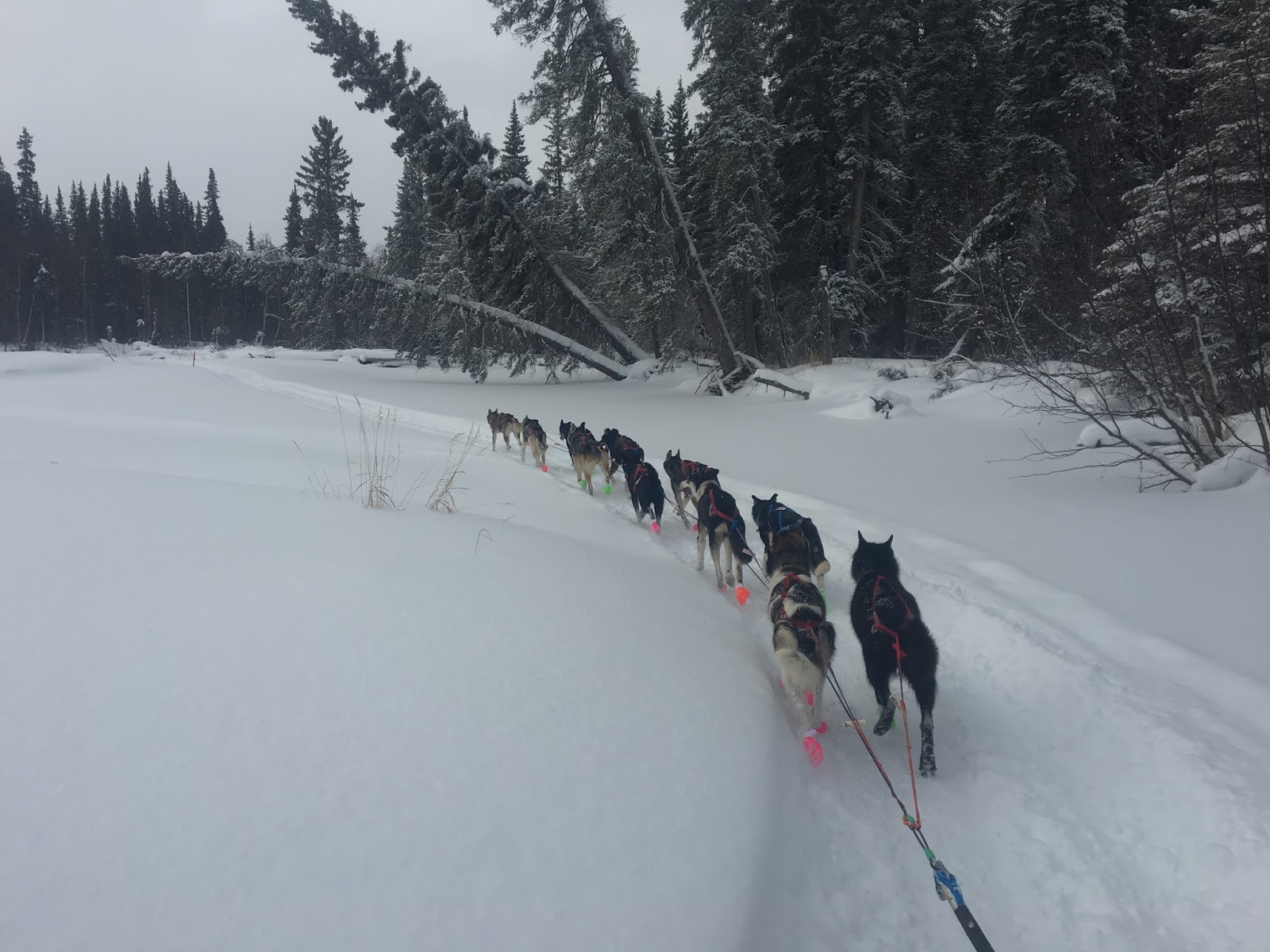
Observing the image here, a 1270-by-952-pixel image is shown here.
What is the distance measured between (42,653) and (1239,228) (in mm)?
8246

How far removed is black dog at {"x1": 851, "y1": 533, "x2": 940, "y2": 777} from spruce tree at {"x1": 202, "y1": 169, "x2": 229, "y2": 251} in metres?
82.0

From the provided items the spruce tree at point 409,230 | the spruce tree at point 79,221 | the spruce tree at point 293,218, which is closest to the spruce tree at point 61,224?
the spruce tree at point 79,221

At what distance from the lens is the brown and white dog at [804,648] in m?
2.98

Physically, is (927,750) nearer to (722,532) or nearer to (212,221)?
(722,532)

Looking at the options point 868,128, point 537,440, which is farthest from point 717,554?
point 868,128

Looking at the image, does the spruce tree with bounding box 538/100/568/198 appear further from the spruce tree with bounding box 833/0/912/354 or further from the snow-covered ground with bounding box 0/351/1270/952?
the snow-covered ground with bounding box 0/351/1270/952

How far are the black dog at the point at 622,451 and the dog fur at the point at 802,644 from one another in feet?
11.1

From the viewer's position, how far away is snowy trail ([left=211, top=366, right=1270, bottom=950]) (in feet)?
6.78

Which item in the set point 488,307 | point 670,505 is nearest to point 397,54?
point 488,307

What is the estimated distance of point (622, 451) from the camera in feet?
24.1

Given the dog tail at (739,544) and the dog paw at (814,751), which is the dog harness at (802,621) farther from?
the dog tail at (739,544)

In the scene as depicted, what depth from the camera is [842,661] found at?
4.02 m

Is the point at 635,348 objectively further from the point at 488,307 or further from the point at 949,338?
the point at 949,338

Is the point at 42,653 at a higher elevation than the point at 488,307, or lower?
lower
